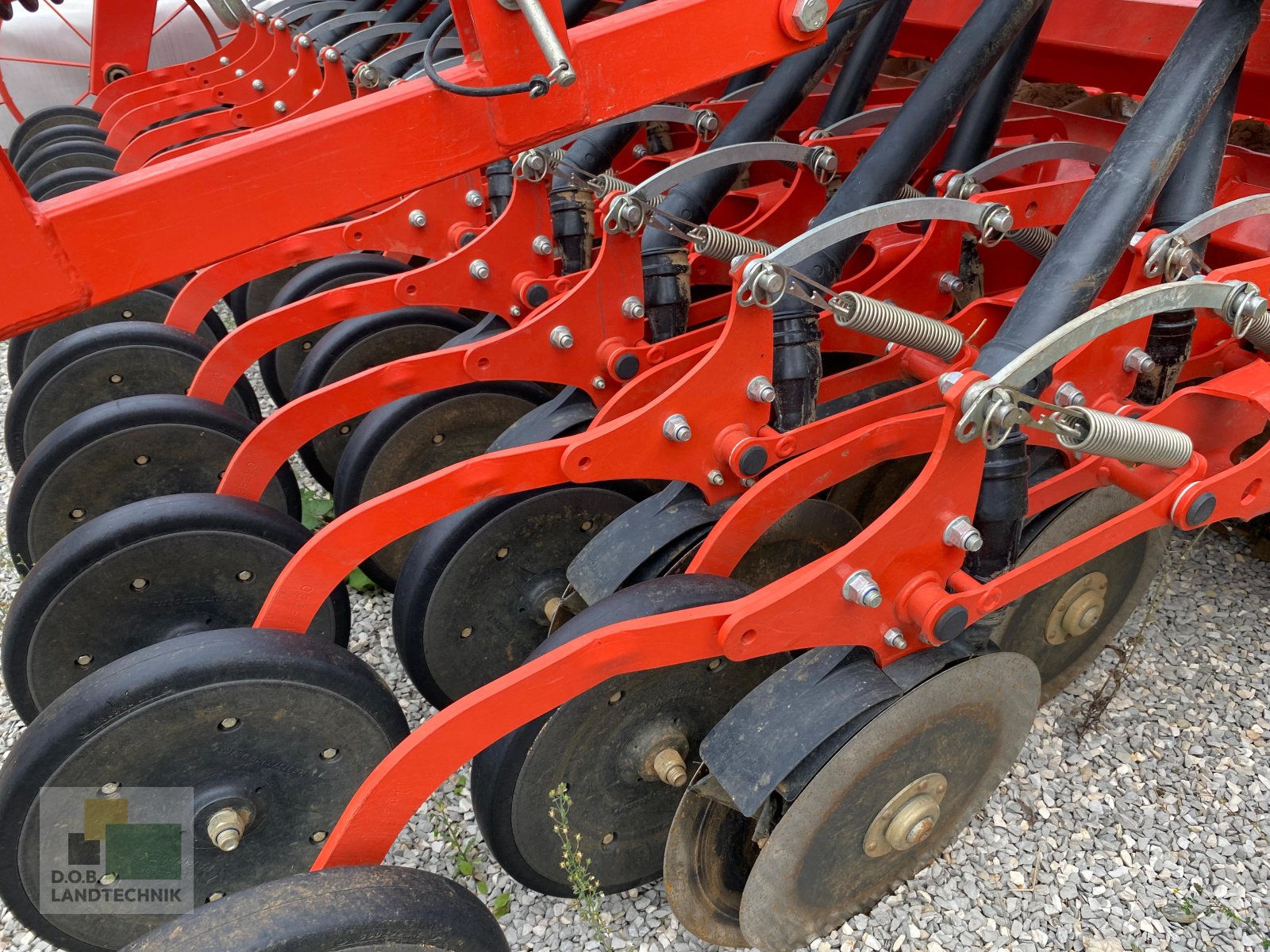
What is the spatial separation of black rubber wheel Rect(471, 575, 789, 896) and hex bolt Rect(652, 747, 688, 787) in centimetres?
1

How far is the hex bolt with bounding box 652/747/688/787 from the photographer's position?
62.7 inches

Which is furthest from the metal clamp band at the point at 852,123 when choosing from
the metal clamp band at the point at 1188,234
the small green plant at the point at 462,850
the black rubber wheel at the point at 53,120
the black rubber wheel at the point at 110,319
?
the black rubber wheel at the point at 53,120

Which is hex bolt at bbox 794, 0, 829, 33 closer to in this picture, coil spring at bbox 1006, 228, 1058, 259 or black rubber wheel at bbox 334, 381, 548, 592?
coil spring at bbox 1006, 228, 1058, 259

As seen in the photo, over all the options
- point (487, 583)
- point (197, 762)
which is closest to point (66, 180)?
point (487, 583)

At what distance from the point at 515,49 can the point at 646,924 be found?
1.51m

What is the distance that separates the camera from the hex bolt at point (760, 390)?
69.4 inches

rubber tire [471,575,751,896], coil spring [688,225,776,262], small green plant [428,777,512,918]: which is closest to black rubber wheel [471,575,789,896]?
rubber tire [471,575,751,896]

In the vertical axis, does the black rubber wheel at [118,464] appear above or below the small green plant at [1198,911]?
above

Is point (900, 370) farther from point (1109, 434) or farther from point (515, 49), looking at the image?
point (515, 49)

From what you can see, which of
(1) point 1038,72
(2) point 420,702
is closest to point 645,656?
(2) point 420,702

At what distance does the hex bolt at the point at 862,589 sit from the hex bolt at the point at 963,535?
0.51 ft

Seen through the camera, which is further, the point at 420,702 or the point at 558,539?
the point at 420,702

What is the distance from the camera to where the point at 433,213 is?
2.94 meters

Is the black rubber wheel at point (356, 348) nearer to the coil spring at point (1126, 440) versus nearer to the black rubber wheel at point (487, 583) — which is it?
the black rubber wheel at point (487, 583)
